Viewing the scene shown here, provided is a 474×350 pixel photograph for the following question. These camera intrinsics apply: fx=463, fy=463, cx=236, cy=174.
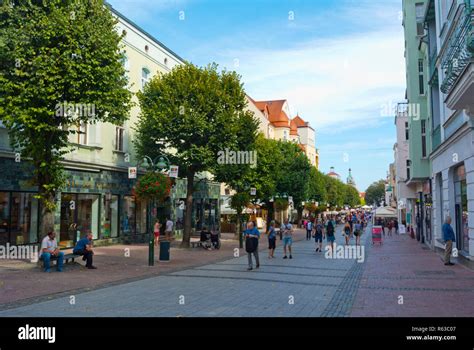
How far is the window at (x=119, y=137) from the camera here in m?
27.4

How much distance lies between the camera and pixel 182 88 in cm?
2394

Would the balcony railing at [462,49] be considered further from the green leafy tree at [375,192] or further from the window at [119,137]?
the green leafy tree at [375,192]

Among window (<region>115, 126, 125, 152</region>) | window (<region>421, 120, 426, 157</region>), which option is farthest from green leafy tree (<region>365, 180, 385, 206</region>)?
window (<region>115, 126, 125, 152</region>)

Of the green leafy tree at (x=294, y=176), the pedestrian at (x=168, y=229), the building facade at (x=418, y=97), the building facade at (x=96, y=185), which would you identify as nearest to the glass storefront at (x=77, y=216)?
the building facade at (x=96, y=185)

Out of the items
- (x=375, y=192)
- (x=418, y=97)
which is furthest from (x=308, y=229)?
(x=375, y=192)

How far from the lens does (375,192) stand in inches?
5999

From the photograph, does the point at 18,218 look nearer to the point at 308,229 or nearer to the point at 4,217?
the point at 4,217

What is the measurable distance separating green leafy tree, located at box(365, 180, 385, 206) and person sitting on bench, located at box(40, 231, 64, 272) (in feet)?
455

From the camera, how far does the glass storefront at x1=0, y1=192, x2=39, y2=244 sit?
19.3 meters

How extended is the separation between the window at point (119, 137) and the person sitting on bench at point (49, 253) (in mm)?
11991

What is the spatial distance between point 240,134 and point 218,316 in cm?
1733

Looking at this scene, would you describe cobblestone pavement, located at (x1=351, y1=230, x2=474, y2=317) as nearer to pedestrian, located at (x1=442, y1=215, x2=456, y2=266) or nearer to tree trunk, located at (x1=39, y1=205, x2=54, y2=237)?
pedestrian, located at (x1=442, y1=215, x2=456, y2=266)
